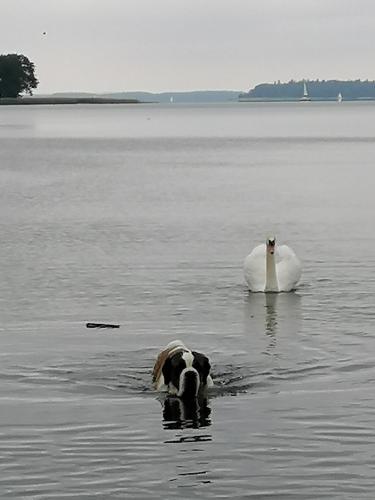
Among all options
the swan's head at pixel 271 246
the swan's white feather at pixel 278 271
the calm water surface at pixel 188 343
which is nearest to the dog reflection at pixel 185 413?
the calm water surface at pixel 188 343

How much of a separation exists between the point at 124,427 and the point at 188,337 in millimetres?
4701

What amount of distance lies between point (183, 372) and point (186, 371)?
0.15ft

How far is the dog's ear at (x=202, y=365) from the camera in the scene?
13.8 meters

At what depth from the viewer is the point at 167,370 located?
14.0 meters

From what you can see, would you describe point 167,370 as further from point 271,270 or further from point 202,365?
point 271,270

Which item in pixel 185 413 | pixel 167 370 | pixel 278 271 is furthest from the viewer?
pixel 278 271

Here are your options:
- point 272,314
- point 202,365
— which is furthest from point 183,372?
point 272,314

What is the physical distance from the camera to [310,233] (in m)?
31.4

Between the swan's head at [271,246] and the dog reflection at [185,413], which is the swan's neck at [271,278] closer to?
the swan's head at [271,246]

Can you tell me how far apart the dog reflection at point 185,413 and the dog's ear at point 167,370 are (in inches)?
7.0

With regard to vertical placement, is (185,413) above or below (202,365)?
below

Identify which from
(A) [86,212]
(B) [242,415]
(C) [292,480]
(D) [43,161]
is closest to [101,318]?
(B) [242,415]

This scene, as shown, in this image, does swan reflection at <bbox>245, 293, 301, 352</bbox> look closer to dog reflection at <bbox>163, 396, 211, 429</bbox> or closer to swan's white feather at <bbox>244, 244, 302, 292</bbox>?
swan's white feather at <bbox>244, 244, 302, 292</bbox>

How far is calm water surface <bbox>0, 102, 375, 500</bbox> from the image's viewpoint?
11.8 meters
